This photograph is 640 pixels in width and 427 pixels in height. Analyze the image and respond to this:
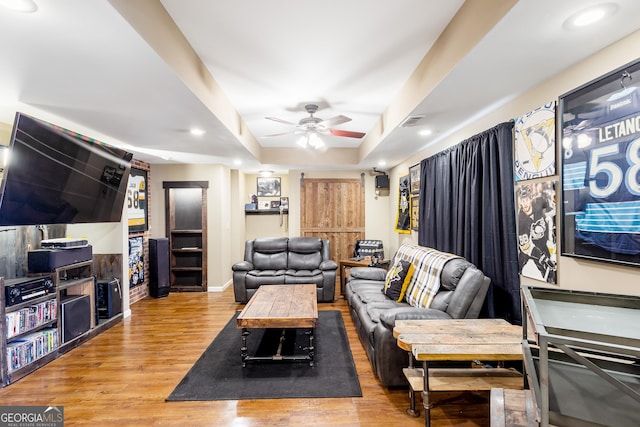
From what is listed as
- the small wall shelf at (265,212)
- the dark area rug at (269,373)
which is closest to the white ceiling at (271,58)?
the dark area rug at (269,373)

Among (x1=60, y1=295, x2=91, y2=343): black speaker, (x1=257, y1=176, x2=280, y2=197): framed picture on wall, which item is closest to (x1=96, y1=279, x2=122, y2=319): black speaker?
(x1=60, y1=295, x2=91, y2=343): black speaker

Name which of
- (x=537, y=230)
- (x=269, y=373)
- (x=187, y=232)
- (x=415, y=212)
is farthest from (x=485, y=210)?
(x=187, y=232)

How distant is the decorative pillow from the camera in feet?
11.0

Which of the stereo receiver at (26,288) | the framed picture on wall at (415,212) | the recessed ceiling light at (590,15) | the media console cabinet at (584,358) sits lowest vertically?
the stereo receiver at (26,288)

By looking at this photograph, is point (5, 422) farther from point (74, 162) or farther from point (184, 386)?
point (74, 162)

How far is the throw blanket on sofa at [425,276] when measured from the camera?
2896 millimetres

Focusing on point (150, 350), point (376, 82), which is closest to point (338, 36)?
point (376, 82)

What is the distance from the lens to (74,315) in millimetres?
3221

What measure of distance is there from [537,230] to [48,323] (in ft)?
14.4

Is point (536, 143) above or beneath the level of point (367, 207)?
above

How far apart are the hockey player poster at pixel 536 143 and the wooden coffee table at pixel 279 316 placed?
2089 millimetres

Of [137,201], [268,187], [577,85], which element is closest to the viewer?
[577,85]

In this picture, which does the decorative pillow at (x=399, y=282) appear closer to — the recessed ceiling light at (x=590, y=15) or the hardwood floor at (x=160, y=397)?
the hardwood floor at (x=160, y=397)

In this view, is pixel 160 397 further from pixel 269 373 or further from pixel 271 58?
pixel 271 58
